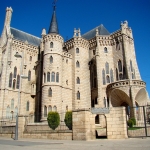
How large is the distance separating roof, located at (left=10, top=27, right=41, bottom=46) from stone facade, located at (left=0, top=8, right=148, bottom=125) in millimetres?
1704

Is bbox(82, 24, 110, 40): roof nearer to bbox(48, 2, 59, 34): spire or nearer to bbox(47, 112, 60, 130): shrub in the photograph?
bbox(48, 2, 59, 34): spire

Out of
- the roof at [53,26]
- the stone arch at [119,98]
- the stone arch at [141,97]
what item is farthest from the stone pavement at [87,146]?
the roof at [53,26]

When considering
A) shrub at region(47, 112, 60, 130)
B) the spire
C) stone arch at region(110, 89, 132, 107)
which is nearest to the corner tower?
the spire

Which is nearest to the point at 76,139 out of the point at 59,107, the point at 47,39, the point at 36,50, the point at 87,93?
the point at 59,107

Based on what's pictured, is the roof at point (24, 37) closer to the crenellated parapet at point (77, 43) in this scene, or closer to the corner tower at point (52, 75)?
the corner tower at point (52, 75)

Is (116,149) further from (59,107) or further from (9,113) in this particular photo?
(9,113)

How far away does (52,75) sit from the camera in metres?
32.0

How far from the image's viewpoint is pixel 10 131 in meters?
20.0

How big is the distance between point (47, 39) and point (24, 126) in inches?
784

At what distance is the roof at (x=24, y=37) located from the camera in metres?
40.6

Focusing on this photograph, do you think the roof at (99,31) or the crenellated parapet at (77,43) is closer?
the crenellated parapet at (77,43)

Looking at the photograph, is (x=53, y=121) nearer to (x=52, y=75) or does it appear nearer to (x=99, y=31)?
(x=52, y=75)

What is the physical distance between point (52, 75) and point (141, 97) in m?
15.8

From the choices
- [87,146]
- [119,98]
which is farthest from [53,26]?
[87,146]
